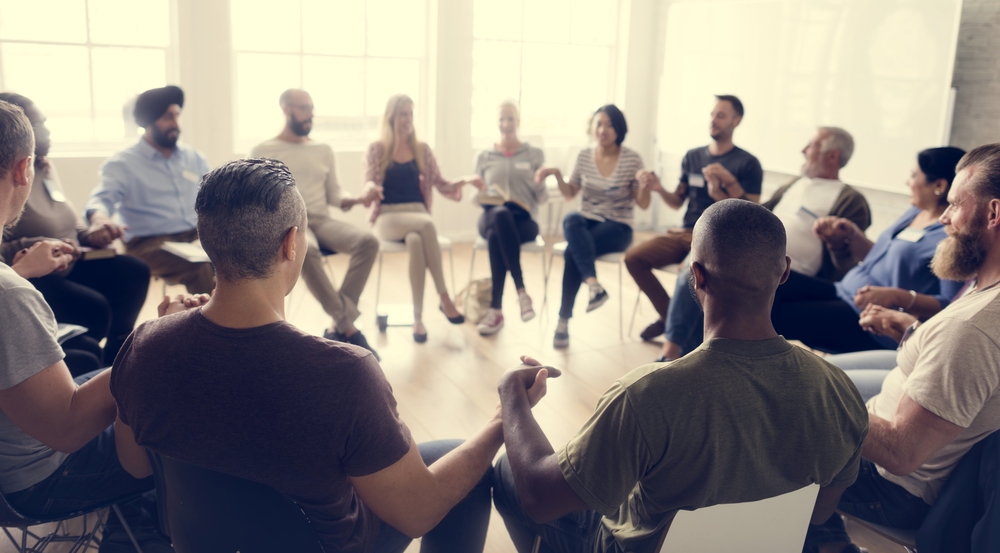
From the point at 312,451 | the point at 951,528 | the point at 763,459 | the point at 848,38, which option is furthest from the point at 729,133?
the point at 312,451

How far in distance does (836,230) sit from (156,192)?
3193 millimetres

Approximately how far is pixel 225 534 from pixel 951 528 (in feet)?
4.54

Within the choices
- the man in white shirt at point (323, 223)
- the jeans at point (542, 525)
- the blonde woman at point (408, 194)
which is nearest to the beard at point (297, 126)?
the man in white shirt at point (323, 223)

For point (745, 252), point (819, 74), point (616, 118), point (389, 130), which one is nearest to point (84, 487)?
point (745, 252)

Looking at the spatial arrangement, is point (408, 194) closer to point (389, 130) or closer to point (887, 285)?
point (389, 130)

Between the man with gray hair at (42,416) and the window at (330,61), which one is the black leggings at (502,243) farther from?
the man with gray hair at (42,416)

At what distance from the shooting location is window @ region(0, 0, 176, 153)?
4676 mm

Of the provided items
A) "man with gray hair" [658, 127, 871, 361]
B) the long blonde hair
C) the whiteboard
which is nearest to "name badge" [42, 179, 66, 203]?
the long blonde hair

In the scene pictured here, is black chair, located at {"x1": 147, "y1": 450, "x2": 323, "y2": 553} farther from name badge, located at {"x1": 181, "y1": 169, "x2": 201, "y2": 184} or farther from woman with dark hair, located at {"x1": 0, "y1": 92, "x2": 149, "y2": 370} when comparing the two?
name badge, located at {"x1": 181, "y1": 169, "x2": 201, "y2": 184}

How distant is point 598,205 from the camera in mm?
4176

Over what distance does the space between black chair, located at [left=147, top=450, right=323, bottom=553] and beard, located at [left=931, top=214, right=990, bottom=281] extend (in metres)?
1.58

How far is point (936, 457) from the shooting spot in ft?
5.20

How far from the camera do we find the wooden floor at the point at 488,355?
298 cm

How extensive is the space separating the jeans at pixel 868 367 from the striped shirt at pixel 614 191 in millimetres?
1818
